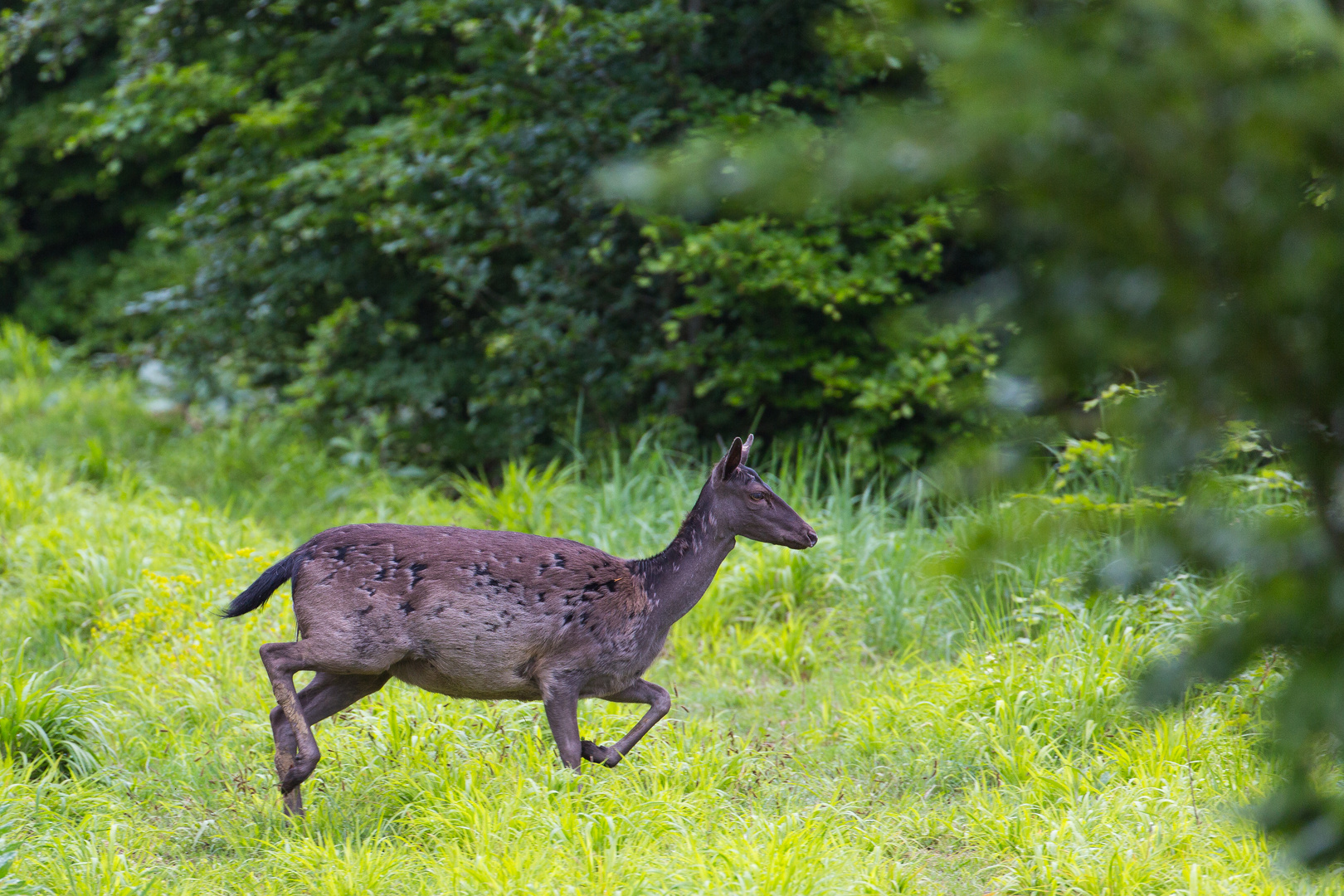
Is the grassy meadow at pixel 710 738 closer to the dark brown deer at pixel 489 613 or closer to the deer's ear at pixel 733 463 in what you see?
the dark brown deer at pixel 489 613

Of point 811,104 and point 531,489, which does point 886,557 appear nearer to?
point 531,489

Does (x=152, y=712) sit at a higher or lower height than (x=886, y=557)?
higher

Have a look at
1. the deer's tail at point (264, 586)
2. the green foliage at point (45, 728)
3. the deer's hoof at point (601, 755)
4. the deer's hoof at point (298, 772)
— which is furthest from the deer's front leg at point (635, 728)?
the green foliage at point (45, 728)

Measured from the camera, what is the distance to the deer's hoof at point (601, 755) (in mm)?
4703

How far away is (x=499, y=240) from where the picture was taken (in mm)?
9500

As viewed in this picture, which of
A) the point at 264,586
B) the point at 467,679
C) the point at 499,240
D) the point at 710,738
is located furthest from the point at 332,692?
the point at 499,240

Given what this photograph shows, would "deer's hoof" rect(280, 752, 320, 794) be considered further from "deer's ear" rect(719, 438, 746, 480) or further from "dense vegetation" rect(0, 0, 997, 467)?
"dense vegetation" rect(0, 0, 997, 467)

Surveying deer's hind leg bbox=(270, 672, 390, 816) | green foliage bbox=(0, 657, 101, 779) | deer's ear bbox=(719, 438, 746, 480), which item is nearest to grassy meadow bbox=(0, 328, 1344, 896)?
green foliage bbox=(0, 657, 101, 779)

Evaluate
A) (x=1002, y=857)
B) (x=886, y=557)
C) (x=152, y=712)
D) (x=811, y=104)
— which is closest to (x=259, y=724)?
(x=152, y=712)

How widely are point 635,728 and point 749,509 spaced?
946 mm

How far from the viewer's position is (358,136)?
991cm

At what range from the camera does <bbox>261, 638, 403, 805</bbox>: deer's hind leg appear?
176 inches

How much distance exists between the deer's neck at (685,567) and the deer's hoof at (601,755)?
0.51m

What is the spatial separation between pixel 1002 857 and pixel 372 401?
7.33m
